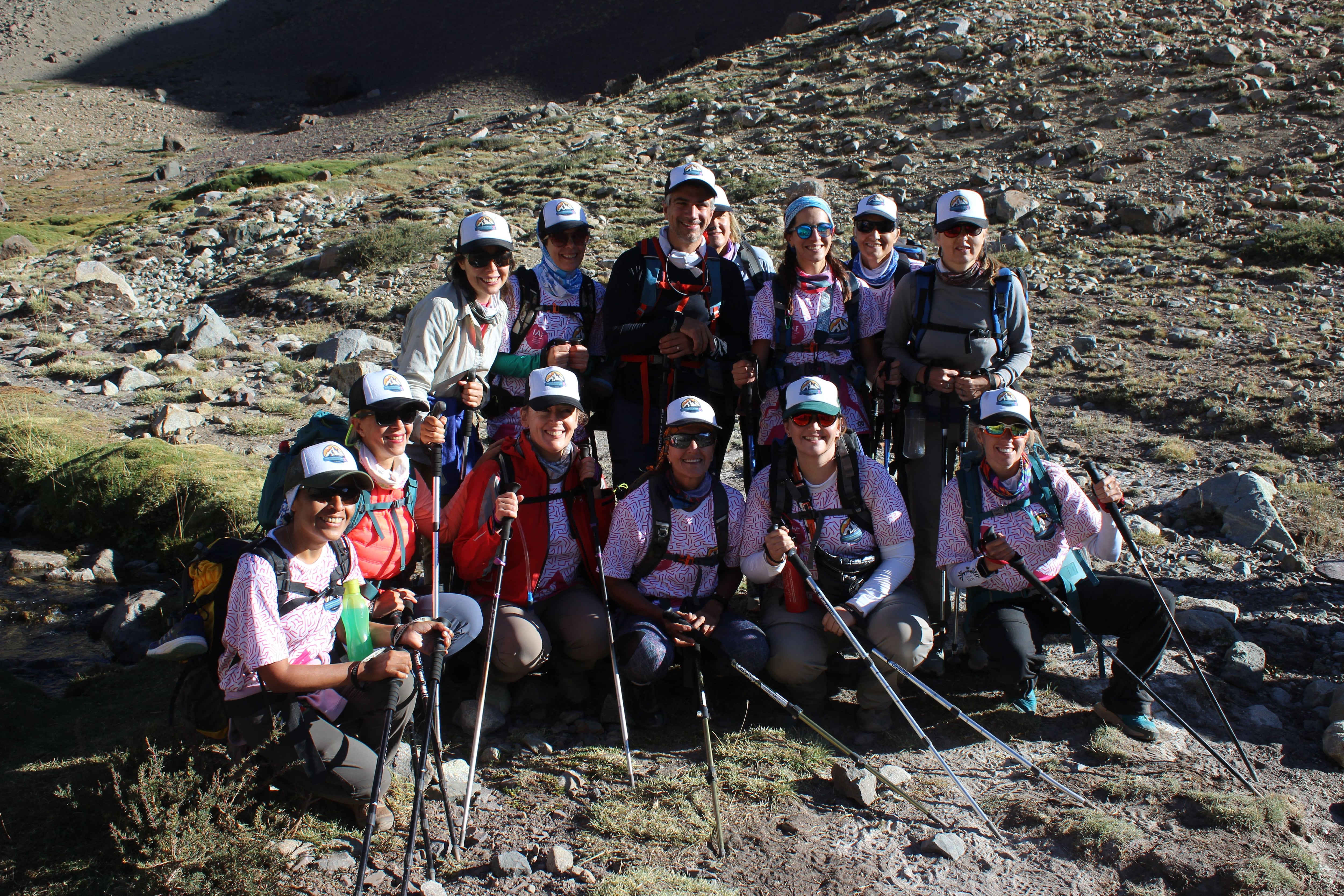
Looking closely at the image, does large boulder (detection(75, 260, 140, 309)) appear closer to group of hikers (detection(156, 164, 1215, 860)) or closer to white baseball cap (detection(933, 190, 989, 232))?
Answer: group of hikers (detection(156, 164, 1215, 860))

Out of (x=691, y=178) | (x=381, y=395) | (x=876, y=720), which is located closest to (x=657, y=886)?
(x=876, y=720)

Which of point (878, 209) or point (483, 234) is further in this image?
point (878, 209)

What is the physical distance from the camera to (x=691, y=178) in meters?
5.89

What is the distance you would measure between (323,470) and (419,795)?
1.40 metres

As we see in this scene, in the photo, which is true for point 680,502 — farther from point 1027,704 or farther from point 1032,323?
point 1032,323

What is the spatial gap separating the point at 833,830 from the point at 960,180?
1868 cm

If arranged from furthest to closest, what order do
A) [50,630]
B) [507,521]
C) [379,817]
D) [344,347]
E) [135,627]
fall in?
[344,347] < [50,630] < [135,627] < [507,521] < [379,817]

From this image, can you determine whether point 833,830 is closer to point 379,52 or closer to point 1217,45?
point 1217,45

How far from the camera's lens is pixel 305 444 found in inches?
186

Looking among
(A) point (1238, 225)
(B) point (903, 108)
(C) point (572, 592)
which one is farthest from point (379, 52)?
(C) point (572, 592)

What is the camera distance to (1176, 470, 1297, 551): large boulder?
7.45 m

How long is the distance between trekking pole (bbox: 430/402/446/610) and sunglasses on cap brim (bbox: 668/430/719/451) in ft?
4.14

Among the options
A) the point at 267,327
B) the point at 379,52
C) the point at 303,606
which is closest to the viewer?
the point at 303,606

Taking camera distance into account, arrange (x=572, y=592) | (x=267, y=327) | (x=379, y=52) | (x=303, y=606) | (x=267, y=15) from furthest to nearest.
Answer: (x=267, y=15)
(x=379, y=52)
(x=267, y=327)
(x=572, y=592)
(x=303, y=606)
